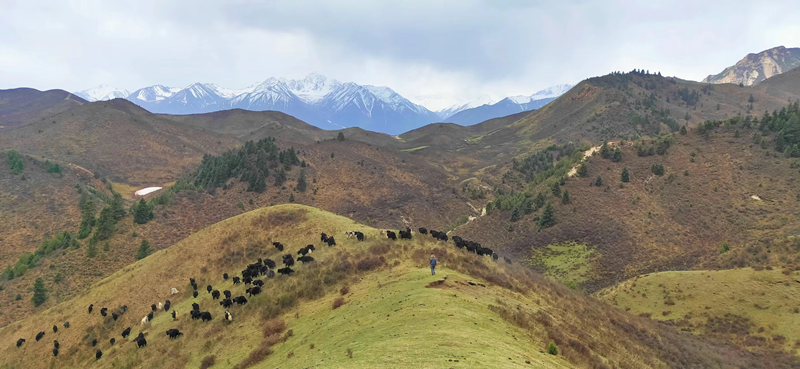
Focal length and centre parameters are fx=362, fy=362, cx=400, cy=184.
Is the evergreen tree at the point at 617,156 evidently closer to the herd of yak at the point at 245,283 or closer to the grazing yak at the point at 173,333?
the herd of yak at the point at 245,283

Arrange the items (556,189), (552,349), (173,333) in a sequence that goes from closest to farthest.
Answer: (552,349) → (173,333) → (556,189)

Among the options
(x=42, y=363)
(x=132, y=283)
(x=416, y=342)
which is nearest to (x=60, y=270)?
(x=132, y=283)

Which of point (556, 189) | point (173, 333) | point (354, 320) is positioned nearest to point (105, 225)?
point (173, 333)

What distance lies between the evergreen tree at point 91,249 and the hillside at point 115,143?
195 ft

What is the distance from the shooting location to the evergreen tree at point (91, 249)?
48.4 meters

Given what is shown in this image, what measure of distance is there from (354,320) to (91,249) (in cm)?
4989

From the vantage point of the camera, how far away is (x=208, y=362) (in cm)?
1922

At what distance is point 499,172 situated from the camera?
115 metres

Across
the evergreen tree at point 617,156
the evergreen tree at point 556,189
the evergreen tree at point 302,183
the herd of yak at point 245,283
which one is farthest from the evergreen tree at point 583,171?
the evergreen tree at point 302,183

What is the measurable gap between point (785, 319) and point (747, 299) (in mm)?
2906

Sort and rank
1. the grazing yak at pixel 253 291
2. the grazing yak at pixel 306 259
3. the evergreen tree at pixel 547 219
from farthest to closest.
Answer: the evergreen tree at pixel 547 219 < the grazing yak at pixel 306 259 < the grazing yak at pixel 253 291

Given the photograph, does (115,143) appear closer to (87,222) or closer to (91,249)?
(87,222)

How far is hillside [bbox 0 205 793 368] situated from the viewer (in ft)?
46.8

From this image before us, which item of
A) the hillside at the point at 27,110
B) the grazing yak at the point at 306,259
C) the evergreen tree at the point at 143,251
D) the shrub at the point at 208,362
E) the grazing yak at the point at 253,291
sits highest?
the hillside at the point at 27,110
